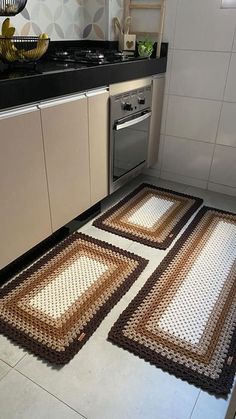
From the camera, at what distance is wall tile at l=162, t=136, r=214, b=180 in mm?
2219

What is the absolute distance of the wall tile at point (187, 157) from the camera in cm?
222

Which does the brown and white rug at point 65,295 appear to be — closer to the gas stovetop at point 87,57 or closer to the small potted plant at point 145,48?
the gas stovetop at point 87,57

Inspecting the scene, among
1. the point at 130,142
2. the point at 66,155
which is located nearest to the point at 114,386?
the point at 66,155

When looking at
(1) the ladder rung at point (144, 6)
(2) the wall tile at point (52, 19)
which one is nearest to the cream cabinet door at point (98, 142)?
(2) the wall tile at point (52, 19)

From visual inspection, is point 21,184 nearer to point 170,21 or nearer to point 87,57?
point 87,57

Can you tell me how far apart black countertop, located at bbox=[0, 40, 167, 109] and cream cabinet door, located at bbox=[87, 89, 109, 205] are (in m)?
0.07

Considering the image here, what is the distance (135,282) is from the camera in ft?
4.75

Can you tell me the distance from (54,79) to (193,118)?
1187 millimetres

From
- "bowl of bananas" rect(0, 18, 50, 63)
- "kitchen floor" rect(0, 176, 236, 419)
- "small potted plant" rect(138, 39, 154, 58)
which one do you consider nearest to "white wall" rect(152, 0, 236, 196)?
"small potted plant" rect(138, 39, 154, 58)

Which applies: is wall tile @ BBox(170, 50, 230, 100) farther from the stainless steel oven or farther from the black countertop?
the black countertop

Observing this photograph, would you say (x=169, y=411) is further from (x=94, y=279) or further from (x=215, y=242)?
(x=215, y=242)

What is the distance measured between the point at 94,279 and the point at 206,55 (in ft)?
5.02

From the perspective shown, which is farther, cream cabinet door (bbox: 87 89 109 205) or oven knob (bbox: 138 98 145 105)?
oven knob (bbox: 138 98 145 105)

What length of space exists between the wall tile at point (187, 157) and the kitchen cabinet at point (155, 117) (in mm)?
85
